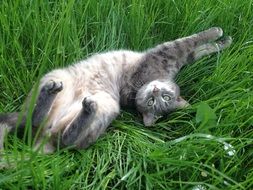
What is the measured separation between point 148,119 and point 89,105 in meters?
0.47

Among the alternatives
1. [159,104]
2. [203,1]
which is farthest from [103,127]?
[203,1]

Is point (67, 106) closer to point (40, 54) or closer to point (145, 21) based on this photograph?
point (40, 54)

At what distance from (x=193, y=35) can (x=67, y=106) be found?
0.92m

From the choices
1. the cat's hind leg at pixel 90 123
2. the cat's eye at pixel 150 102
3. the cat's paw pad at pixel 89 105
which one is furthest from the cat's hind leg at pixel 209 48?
the cat's paw pad at pixel 89 105

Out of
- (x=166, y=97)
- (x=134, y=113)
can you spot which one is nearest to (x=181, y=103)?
(x=166, y=97)

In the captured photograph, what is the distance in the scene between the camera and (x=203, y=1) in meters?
3.15

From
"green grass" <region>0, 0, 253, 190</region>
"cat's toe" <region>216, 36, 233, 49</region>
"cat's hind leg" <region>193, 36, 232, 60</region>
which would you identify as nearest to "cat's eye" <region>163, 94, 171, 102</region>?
"green grass" <region>0, 0, 253, 190</region>

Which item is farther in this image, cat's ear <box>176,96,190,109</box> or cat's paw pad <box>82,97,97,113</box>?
cat's ear <box>176,96,190,109</box>

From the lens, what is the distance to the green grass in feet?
7.50

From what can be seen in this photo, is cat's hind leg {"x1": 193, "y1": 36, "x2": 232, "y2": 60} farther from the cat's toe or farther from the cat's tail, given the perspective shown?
the cat's tail

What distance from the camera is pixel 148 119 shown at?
9.02 ft

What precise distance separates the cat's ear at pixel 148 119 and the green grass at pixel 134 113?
0.04 metres

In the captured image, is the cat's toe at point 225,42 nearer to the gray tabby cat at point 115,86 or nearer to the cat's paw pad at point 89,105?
the gray tabby cat at point 115,86

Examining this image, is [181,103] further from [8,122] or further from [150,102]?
[8,122]
